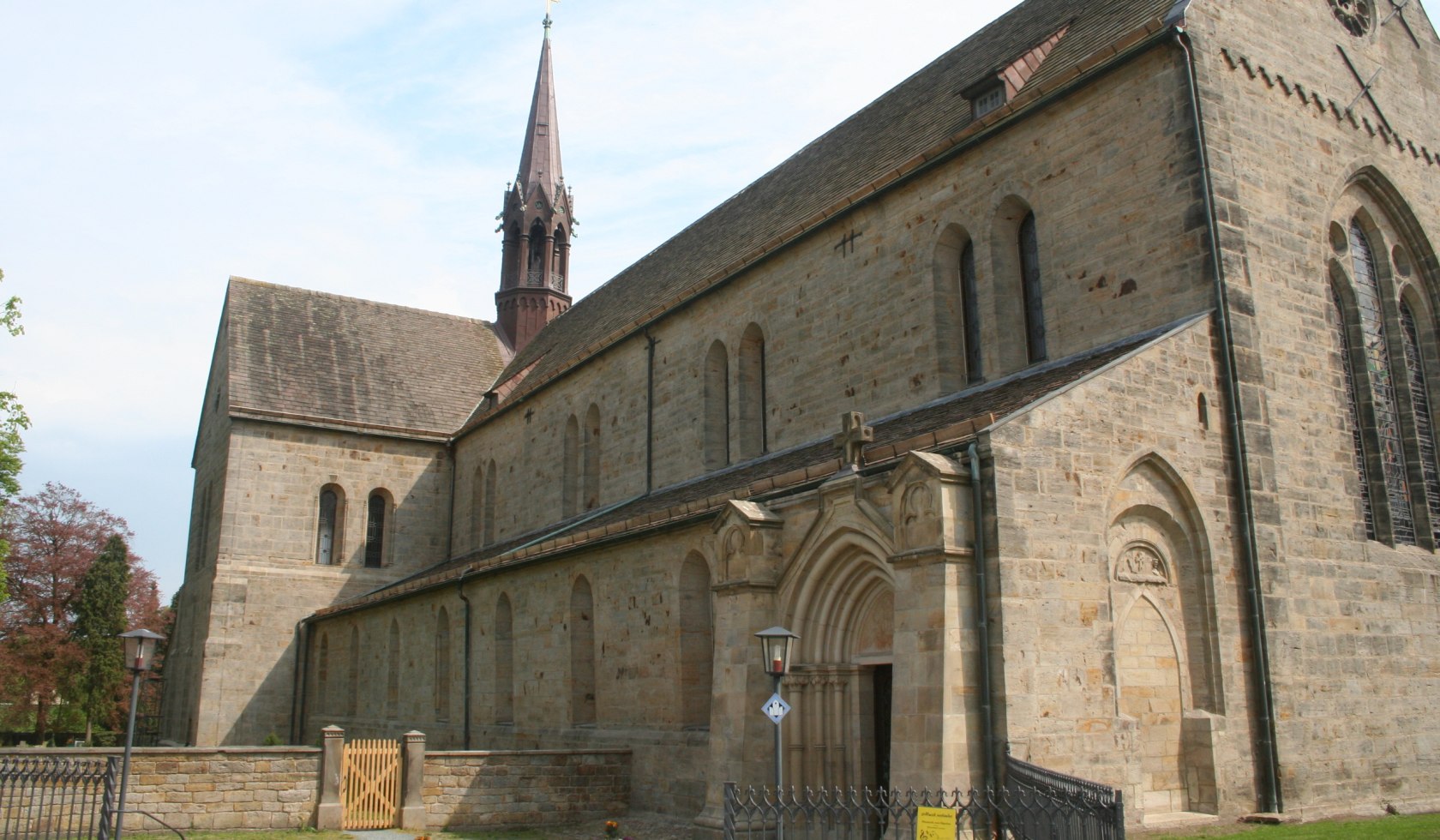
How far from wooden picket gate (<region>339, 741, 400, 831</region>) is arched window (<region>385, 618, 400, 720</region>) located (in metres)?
12.4

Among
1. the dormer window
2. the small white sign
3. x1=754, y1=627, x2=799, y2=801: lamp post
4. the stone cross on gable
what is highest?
the dormer window

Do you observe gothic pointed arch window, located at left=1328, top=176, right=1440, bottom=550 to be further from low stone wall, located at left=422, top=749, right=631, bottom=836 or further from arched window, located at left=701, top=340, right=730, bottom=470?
low stone wall, located at left=422, top=749, right=631, bottom=836

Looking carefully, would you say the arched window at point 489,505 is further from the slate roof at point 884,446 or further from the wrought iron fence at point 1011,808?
the wrought iron fence at point 1011,808

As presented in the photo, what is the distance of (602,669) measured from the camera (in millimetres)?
21125

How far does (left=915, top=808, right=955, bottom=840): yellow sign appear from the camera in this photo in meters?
10.2

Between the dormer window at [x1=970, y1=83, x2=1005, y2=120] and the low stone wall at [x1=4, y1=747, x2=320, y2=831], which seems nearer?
the low stone wall at [x1=4, y1=747, x2=320, y2=831]

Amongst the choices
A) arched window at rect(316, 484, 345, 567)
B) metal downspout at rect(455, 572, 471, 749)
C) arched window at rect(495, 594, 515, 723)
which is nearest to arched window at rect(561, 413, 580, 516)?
metal downspout at rect(455, 572, 471, 749)

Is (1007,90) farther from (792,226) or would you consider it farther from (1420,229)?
(1420,229)

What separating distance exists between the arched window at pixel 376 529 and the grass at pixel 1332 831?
29546mm

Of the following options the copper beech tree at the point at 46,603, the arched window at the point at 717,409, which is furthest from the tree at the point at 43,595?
the arched window at the point at 717,409

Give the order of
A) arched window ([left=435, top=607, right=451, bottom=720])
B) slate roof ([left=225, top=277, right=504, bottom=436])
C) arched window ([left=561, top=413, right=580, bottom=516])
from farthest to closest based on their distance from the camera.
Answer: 1. slate roof ([left=225, top=277, right=504, bottom=436])
2. arched window ([left=561, top=413, right=580, bottom=516])
3. arched window ([left=435, top=607, right=451, bottom=720])

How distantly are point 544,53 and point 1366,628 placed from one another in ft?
135

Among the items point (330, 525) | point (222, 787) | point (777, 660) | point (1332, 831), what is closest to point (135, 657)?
point (222, 787)

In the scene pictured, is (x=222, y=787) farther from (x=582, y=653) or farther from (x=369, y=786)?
(x=582, y=653)
